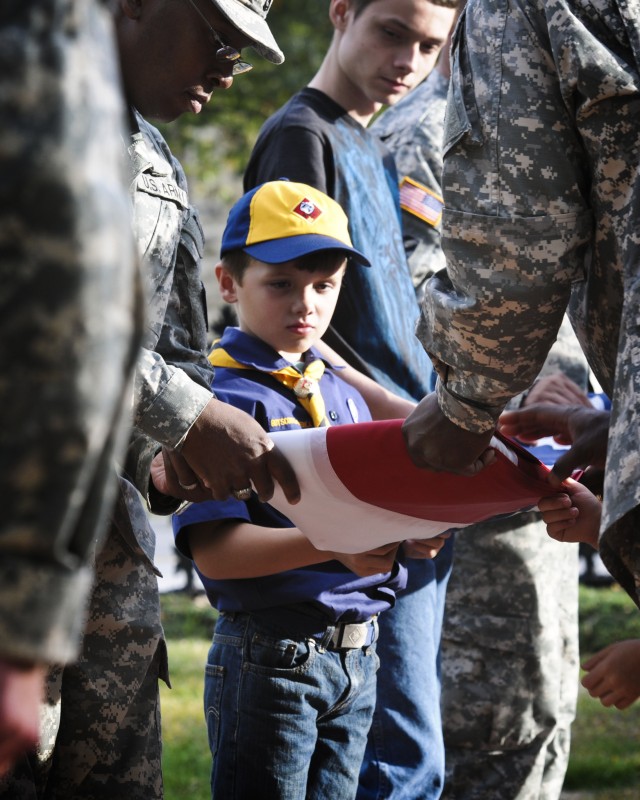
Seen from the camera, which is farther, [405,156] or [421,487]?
[405,156]

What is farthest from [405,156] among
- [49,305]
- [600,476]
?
[49,305]

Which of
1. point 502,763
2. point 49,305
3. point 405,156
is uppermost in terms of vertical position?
point 49,305

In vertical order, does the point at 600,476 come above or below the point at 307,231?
below

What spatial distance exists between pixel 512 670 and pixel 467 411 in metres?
1.59

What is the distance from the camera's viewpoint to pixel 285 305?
3.25m

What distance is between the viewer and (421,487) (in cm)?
294

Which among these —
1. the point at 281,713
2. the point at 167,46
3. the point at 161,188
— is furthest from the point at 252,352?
the point at 281,713

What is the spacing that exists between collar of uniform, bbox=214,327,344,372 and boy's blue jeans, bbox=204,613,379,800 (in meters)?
0.65

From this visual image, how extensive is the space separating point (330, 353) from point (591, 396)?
0.99 metres

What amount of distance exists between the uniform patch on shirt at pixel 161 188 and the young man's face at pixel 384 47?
1.21 m

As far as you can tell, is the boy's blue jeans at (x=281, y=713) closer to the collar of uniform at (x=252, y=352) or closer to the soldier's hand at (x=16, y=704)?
the collar of uniform at (x=252, y=352)

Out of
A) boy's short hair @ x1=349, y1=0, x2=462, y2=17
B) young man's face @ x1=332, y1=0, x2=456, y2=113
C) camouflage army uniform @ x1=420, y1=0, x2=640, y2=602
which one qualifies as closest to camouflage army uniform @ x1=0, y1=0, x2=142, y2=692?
camouflage army uniform @ x1=420, y1=0, x2=640, y2=602

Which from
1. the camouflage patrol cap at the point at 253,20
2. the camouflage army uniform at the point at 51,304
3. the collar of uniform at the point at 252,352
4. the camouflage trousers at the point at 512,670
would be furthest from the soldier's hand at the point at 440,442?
the camouflage army uniform at the point at 51,304

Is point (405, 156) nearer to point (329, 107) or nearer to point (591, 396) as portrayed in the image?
point (329, 107)
